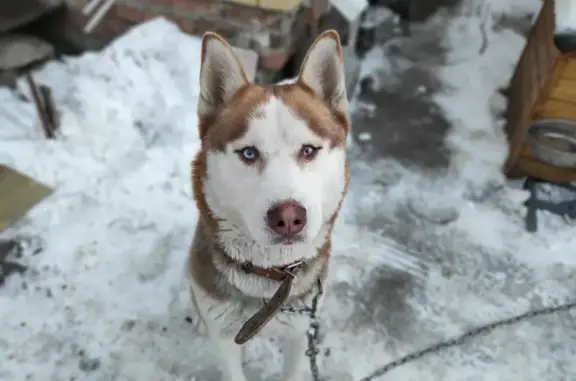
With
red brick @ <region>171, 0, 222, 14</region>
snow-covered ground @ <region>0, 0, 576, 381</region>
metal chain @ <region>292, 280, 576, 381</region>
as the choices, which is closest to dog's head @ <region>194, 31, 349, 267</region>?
metal chain @ <region>292, 280, 576, 381</region>

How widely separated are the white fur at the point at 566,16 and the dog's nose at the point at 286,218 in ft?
6.44

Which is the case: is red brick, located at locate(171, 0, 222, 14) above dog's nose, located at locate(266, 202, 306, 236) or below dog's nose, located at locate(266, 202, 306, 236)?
below

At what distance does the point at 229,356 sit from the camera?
2.01m

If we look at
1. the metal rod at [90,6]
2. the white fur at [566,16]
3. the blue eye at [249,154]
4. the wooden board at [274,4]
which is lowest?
the metal rod at [90,6]

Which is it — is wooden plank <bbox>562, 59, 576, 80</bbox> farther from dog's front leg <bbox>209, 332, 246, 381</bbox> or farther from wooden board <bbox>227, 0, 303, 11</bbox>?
dog's front leg <bbox>209, 332, 246, 381</bbox>

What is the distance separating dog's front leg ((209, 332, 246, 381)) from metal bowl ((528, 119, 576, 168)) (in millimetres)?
2051

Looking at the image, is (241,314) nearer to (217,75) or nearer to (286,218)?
(286,218)

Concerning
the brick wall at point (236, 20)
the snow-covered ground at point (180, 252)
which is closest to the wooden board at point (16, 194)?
the snow-covered ground at point (180, 252)

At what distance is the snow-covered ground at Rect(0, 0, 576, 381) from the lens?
7.80 ft

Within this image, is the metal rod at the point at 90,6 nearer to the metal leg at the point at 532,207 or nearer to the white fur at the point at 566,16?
the white fur at the point at 566,16

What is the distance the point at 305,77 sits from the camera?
5.35ft

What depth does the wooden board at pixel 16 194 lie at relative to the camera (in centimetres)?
287

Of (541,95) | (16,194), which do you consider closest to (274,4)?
(541,95)

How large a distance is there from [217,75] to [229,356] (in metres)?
1.06
